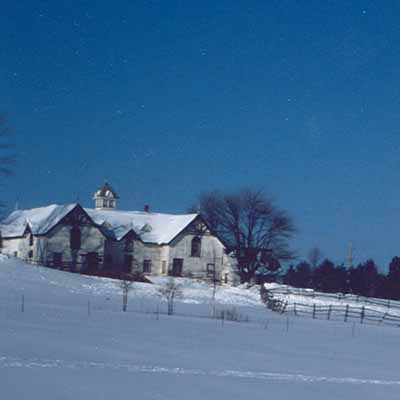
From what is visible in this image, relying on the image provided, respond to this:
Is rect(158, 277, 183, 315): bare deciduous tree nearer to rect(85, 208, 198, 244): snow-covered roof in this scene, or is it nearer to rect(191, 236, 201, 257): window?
rect(191, 236, 201, 257): window

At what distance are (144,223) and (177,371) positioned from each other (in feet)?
160

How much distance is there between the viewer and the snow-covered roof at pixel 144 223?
212 ft

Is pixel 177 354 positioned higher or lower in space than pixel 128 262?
lower

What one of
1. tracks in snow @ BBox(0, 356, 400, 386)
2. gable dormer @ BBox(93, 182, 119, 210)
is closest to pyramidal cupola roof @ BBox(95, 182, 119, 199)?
gable dormer @ BBox(93, 182, 119, 210)

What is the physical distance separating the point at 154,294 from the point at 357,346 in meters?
20.5

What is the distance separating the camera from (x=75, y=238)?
60281 mm

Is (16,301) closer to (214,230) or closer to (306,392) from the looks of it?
(306,392)

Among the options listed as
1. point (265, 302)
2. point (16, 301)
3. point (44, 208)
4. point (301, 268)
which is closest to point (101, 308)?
point (16, 301)

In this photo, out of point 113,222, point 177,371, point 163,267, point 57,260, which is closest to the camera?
point 177,371

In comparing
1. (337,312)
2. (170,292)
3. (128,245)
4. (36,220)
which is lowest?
(337,312)

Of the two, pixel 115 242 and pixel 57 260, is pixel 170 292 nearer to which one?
pixel 57 260

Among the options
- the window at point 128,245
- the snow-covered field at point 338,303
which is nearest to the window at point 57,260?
the window at point 128,245

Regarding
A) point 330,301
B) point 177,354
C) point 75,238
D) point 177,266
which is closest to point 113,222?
point 75,238

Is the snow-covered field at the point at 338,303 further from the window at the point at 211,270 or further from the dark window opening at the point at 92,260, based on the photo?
the dark window opening at the point at 92,260
